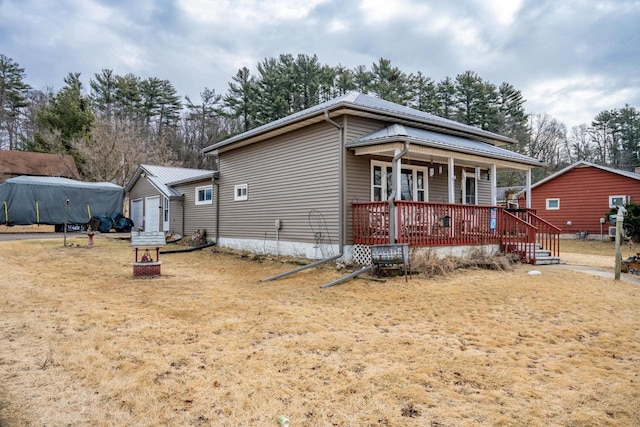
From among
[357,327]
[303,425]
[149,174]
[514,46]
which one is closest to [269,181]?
[357,327]

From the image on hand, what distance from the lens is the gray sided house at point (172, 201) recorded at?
15.5m

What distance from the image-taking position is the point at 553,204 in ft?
74.0

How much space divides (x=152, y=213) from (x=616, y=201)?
24599mm

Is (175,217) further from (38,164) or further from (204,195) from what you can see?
(38,164)

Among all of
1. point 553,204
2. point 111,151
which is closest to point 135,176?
point 111,151

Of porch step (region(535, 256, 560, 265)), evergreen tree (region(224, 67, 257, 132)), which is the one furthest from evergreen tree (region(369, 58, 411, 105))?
porch step (region(535, 256, 560, 265))

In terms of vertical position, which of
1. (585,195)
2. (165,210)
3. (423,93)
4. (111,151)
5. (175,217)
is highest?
(423,93)

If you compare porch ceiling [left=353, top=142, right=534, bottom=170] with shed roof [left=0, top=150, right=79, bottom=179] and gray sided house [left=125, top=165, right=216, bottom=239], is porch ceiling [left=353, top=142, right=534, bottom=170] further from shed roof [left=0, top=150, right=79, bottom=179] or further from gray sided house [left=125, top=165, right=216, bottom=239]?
shed roof [left=0, top=150, right=79, bottom=179]

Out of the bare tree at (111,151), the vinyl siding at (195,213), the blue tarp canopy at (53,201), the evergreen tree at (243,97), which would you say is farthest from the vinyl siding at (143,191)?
the evergreen tree at (243,97)

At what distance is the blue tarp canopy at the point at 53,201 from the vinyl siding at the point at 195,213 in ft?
21.0

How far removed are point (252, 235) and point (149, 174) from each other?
34.8 ft

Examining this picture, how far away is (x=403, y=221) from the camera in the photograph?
28.4ft

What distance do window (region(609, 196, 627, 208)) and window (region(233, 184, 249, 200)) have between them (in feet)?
62.5

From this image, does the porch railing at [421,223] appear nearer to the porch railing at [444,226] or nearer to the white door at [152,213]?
the porch railing at [444,226]
